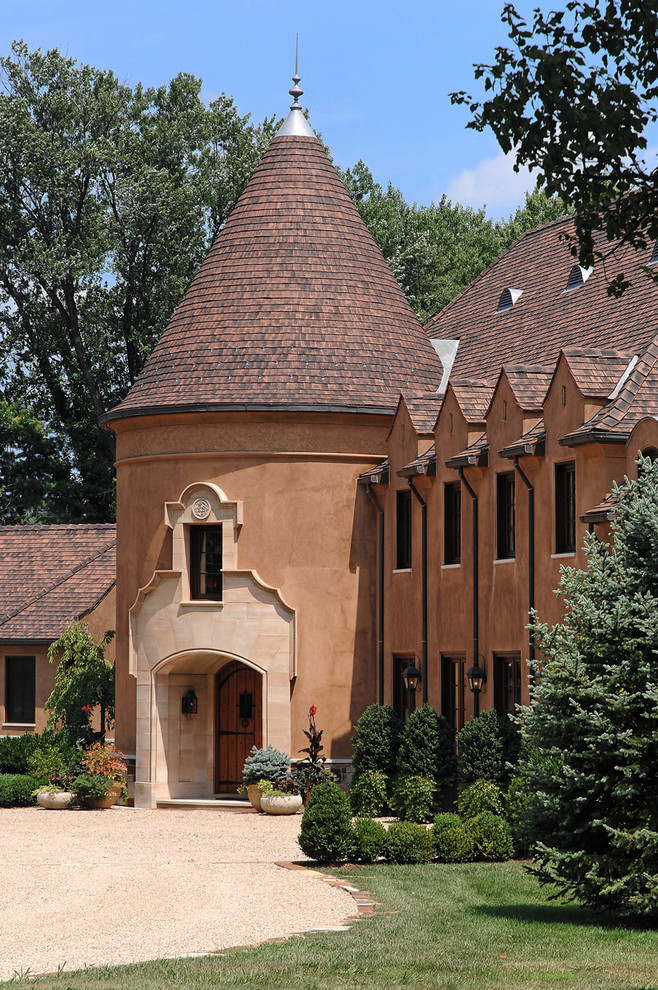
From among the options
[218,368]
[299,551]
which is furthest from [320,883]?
[218,368]

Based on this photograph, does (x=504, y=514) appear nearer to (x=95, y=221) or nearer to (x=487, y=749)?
(x=487, y=749)

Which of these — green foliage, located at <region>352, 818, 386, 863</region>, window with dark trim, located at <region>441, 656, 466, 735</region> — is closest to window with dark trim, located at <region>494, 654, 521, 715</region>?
window with dark trim, located at <region>441, 656, 466, 735</region>

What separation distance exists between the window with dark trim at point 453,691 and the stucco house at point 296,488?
5 centimetres

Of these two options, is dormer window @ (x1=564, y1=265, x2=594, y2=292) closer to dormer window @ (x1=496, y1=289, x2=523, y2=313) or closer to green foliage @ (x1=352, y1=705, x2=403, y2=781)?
dormer window @ (x1=496, y1=289, x2=523, y2=313)

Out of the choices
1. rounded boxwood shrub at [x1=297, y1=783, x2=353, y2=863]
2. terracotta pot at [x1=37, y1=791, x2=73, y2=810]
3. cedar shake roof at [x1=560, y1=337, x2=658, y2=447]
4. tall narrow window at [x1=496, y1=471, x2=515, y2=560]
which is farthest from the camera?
terracotta pot at [x1=37, y1=791, x2=73, y2=810]

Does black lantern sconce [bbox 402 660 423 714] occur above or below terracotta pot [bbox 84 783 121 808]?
above

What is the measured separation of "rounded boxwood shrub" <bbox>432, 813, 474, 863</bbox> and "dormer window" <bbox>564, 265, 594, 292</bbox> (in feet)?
42.6

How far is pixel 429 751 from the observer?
81.6 ft

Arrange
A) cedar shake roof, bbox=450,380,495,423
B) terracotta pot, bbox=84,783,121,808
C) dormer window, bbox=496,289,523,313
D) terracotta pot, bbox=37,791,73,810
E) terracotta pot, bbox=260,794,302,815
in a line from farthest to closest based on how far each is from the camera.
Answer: dormer window, bbox=496,289,523,313 → terracotta pot, bbox=37,791,73,810 → terracotta pot, bbox=84,783,121,808 → terracotta pot, bbox=260,794,302,815 → cedar shake roof, bbox=450,380,495,423

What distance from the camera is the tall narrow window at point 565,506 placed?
22.5 m

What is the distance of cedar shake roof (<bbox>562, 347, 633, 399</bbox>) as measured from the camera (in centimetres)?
2194

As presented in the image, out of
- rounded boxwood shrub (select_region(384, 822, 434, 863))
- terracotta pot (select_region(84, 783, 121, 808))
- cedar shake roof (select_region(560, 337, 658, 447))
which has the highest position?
cedar shake roof (select_region(560, 337, 658, 447))

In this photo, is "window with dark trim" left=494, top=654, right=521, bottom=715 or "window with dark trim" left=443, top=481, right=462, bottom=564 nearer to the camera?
"window with dark trim" left=494, top=654, right=521, bottom=715

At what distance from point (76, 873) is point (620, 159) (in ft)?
41.7
